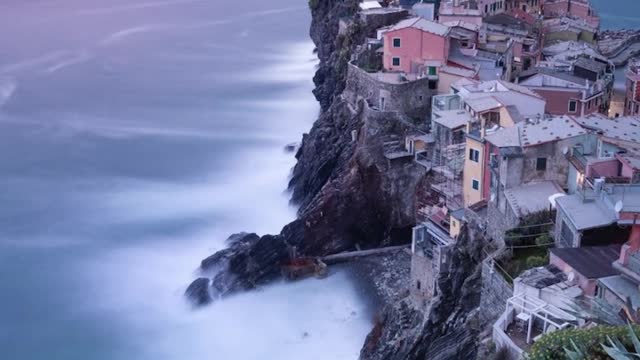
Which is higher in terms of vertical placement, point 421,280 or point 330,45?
point 330,45

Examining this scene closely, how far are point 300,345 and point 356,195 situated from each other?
7.94m

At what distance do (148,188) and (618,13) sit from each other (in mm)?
51118

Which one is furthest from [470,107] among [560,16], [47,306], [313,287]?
[560,16]

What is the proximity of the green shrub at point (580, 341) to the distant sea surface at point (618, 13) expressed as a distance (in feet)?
195

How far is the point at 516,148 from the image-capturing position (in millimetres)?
20844

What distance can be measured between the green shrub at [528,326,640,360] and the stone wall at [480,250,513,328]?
4.61 m

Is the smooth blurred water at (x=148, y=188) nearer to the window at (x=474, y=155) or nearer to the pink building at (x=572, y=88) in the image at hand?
the window at (x=474, y=155)

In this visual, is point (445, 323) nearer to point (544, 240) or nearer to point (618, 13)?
point (544, 240)

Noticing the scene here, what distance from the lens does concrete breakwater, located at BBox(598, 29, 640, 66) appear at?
135ft

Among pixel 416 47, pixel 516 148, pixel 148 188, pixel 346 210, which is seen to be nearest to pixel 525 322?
pixel 516 148

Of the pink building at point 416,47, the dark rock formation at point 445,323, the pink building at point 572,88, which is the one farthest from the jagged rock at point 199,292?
the pink building at point 572,88

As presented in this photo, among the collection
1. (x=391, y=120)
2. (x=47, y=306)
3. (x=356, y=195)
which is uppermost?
(x=391, y=120)

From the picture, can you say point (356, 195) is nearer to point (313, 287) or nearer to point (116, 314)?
point (313, 287)

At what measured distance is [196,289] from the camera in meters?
27.9
